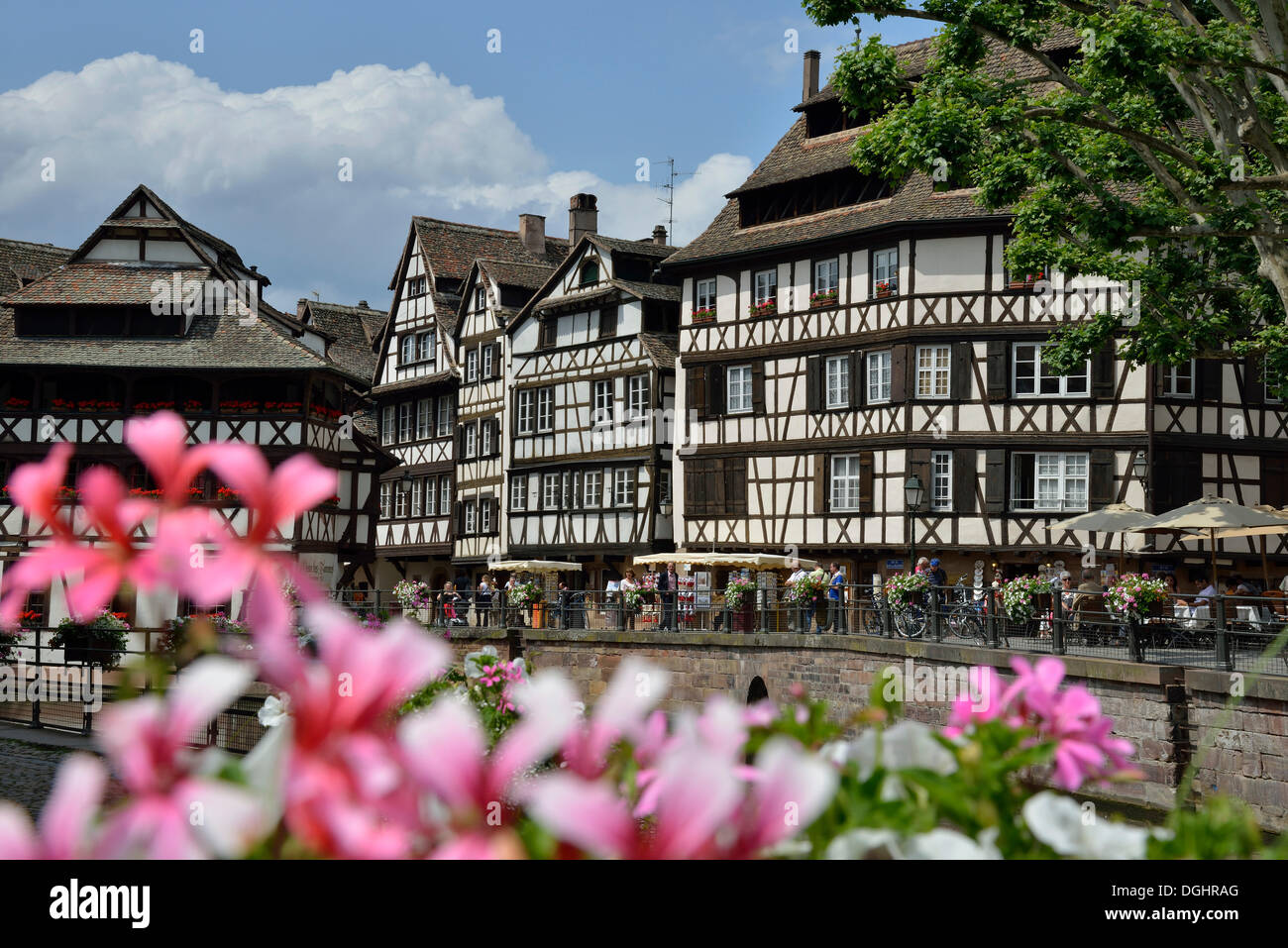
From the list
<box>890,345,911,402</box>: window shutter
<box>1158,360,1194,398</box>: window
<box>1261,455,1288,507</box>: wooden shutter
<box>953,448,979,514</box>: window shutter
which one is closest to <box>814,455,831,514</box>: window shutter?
<box>890,345,911,402</box>: window shutter

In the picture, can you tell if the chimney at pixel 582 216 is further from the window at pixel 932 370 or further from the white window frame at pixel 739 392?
the window at pixel 932 370

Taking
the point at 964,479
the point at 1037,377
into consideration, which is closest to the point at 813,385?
the point at 964,479

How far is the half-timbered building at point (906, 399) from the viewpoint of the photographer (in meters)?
33.1

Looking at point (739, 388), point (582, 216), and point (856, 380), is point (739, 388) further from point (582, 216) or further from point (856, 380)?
point (582, 216)

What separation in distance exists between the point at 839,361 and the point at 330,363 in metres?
14.2

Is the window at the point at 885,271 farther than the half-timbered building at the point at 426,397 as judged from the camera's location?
No

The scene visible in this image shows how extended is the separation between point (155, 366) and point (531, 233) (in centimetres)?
1940

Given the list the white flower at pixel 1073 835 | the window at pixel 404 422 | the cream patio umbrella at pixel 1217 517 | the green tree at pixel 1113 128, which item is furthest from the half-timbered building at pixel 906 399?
the white flower at pixel 1073 835

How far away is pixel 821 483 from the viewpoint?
3638 centimetres

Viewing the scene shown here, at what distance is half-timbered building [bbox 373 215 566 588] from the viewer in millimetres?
50375

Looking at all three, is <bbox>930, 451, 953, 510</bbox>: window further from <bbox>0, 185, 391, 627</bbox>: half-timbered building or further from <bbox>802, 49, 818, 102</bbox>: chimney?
<bbox>0, 185, 391, 627</bbox>: half-timbered building

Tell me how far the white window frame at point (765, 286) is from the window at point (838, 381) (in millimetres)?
2667

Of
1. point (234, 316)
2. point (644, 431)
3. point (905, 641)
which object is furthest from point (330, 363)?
point (905, 641)
